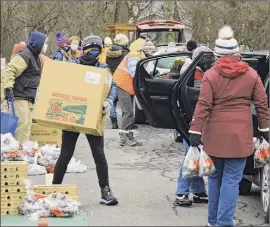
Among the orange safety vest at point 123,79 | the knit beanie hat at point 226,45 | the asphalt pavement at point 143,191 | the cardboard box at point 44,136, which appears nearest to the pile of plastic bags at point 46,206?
the asphalt pavement at point 143,191

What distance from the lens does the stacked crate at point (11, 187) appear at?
6949mm

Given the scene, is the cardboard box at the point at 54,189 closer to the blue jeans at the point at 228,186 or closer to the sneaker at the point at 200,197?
the sneaker at the point at 200,197

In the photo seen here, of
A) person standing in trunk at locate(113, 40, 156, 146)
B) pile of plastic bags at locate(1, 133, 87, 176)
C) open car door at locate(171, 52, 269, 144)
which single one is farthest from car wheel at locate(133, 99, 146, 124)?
open car door at locate(171, 52, 269, 144)

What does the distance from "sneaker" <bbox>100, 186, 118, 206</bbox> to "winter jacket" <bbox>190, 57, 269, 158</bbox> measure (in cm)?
171

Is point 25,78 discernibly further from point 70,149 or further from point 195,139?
point 195,139

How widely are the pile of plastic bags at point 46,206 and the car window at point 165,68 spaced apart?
3249 mm

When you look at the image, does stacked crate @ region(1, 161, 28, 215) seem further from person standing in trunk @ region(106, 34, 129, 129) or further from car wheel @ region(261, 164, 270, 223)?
person standing in trunk @ region(106, 34, 129, 129)

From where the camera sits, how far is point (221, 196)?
658 cm

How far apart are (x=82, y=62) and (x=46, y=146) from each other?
2.68 metres

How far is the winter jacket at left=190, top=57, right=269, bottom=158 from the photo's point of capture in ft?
21.2

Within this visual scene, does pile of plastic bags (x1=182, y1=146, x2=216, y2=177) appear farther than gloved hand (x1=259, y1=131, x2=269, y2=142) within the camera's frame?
No

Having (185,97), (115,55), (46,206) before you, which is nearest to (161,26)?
(115,55)

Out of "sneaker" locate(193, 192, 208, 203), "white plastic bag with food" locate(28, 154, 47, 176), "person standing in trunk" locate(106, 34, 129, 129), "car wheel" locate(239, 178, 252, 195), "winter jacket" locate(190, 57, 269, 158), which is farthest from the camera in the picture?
"person standing in trunk" locate(106, 34, 129, 129)

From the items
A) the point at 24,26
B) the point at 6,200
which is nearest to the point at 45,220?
the point at 6,200
